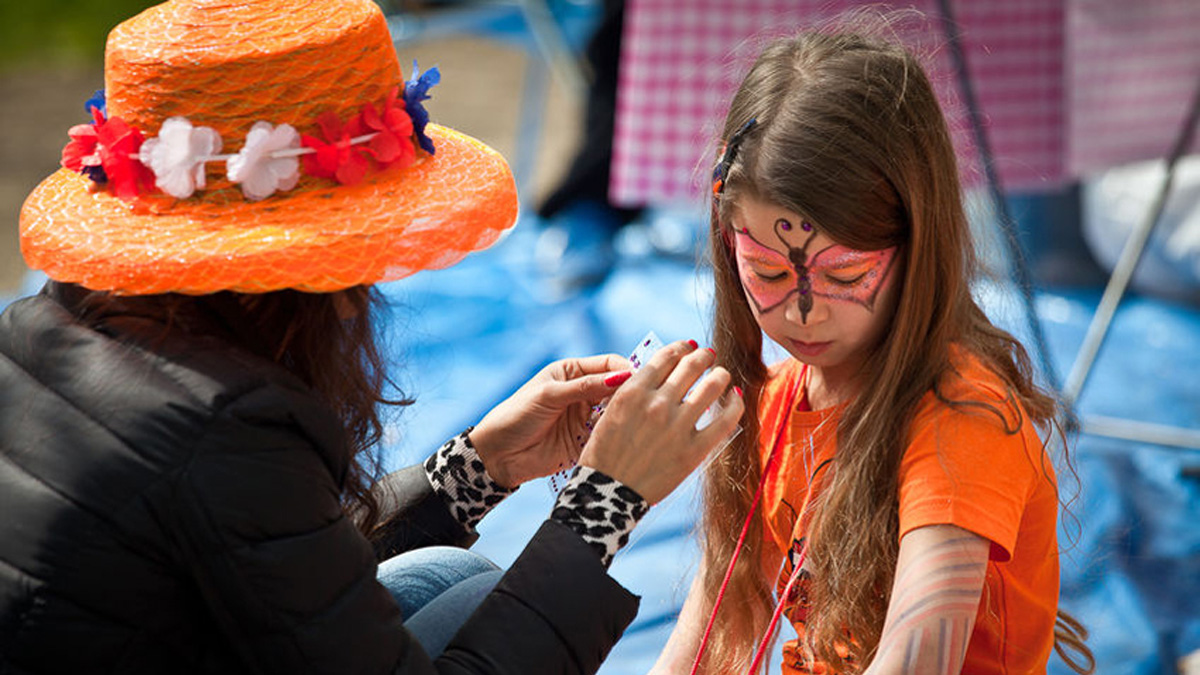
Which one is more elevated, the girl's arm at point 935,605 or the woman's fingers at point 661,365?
the woman's fingers at point 661,365

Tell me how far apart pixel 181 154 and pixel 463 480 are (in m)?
0.61

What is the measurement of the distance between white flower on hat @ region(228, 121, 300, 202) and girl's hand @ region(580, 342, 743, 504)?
0.40 meters

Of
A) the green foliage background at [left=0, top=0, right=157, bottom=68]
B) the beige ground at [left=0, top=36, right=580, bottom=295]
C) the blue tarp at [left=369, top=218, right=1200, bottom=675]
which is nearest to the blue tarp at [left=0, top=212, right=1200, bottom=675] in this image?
the blue tarp at [left=369, top=218, right=1200, bottom=675]

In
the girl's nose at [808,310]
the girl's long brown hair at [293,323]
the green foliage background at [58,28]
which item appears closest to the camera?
the girl's long brown hair at [293,323]

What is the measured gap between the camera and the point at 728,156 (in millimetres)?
1453

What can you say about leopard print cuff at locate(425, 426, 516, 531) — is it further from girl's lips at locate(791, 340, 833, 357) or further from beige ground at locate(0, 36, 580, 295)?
beige ground at locate(0, 36, 580, 295)

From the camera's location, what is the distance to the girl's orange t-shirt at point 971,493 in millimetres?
1319

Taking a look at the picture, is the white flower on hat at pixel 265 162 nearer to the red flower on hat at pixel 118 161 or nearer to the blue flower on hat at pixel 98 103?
the red flower on hat at pixel 118 161

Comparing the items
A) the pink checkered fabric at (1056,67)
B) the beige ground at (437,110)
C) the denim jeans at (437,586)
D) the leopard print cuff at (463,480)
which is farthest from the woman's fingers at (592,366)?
the beige ground at (437,110)

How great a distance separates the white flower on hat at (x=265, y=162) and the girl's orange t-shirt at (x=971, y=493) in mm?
694

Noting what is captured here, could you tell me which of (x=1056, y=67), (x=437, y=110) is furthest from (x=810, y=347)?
(x=437, y=110)

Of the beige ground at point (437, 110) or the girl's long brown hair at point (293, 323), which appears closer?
the girl's long brown hair at point (293, 323)

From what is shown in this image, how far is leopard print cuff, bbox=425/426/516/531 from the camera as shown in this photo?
162 centimetres

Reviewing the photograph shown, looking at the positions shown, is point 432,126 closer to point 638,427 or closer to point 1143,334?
point 638,427
